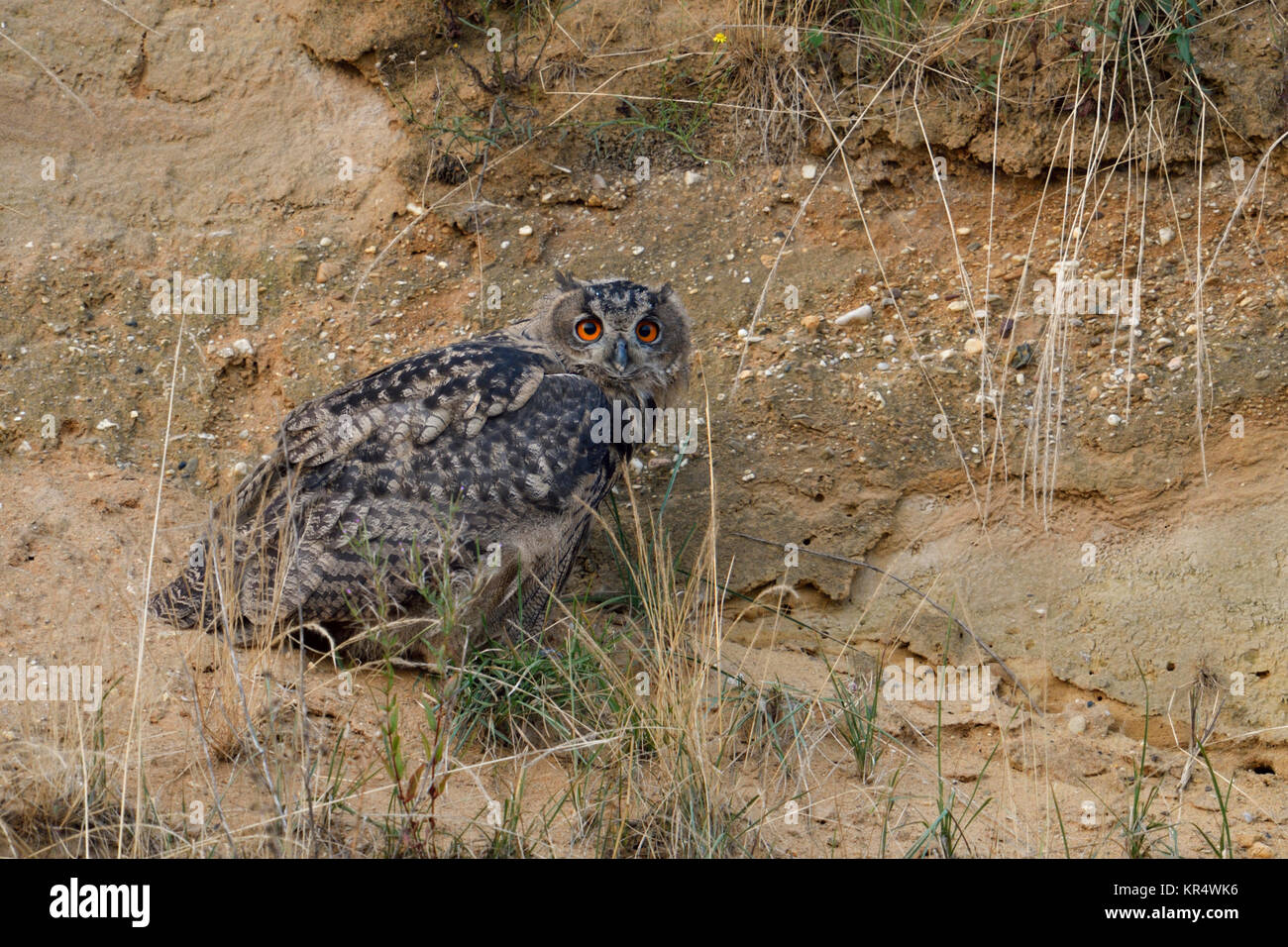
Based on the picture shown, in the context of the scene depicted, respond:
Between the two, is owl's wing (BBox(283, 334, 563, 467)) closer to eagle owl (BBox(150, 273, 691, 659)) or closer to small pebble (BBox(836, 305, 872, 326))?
eagle owl (BBox(150, 273, 691, 659))

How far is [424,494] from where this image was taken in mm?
4742

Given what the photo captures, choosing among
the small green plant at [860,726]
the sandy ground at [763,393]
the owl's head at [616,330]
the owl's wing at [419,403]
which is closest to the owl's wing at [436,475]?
the owl's wing at [419,403]

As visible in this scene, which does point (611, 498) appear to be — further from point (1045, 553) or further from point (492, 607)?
point (1045, 553)

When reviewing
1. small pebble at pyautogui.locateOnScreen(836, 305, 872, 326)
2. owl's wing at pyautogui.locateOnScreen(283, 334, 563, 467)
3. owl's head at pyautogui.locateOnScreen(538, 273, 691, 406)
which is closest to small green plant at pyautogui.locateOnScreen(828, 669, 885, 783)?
owl's head at pyautogui.locateOnScreen(538, 273, 691, 406)

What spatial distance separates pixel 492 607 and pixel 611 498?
87cm

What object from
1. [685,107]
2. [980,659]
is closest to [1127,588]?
[980,659]

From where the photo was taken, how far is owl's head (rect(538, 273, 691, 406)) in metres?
5.12

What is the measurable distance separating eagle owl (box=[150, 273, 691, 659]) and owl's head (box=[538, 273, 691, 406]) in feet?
0.22

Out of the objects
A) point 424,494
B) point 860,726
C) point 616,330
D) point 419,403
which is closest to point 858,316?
point 616,330

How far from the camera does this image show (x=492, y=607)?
492cm

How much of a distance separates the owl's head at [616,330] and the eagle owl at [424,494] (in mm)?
66

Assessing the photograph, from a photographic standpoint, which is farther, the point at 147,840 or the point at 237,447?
the point at 237,447

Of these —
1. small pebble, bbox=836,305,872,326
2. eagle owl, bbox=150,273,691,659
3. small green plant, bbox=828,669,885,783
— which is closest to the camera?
small green plant, bbox=828,669,885,783

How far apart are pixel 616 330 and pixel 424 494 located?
1148 mm
